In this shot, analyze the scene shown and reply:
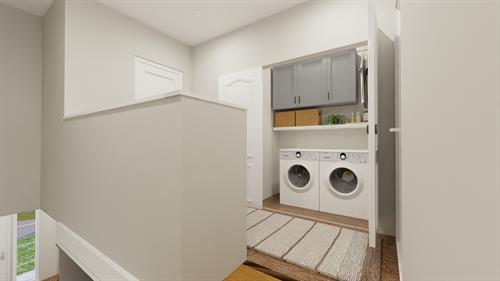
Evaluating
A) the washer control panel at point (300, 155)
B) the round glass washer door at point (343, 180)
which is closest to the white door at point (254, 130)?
the washer control panel at point (300, 155)

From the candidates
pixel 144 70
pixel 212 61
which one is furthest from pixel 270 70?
pixel 144 70

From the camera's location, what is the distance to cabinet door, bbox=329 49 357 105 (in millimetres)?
2627

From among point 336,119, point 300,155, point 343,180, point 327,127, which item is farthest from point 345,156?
point 336,119

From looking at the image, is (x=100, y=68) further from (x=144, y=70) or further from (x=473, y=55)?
(x=473, y=55)

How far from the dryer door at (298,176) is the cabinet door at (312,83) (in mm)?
976

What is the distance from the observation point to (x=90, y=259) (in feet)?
5.54

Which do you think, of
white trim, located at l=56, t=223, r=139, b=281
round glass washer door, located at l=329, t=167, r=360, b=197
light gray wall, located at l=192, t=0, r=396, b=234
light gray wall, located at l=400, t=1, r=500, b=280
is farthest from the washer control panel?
white trim, located at l=56, t=223, r=139, b=281

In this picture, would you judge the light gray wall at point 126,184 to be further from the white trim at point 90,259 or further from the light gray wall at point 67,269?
the light gray wall at point 67,269

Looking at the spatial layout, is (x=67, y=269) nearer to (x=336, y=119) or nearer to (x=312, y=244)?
(x=312, y=244)

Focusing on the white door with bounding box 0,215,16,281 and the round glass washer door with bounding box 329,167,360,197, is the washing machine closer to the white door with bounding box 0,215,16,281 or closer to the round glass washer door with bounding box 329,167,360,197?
the round glass washer door with bounding box 329,167,360,197

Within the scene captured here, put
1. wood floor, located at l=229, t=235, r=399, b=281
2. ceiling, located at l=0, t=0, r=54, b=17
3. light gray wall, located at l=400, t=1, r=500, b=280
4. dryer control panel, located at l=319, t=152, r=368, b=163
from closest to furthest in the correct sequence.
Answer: light gray wall, located at l=400, t=1, r=500, b=280, wood floor, located at l=229, t=235, r=399, b=281, dryer control panel, located at l=319, t=152, r=368, b=163, ceiling, located at l=0, t=0, r=54, b=17

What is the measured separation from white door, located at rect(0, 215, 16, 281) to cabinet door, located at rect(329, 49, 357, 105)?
6.85 m

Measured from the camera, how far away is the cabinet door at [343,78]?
8.62 feet

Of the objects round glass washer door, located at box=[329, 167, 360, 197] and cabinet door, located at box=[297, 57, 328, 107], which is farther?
cabinet door, located at box=[297, 57, 328, 107]
